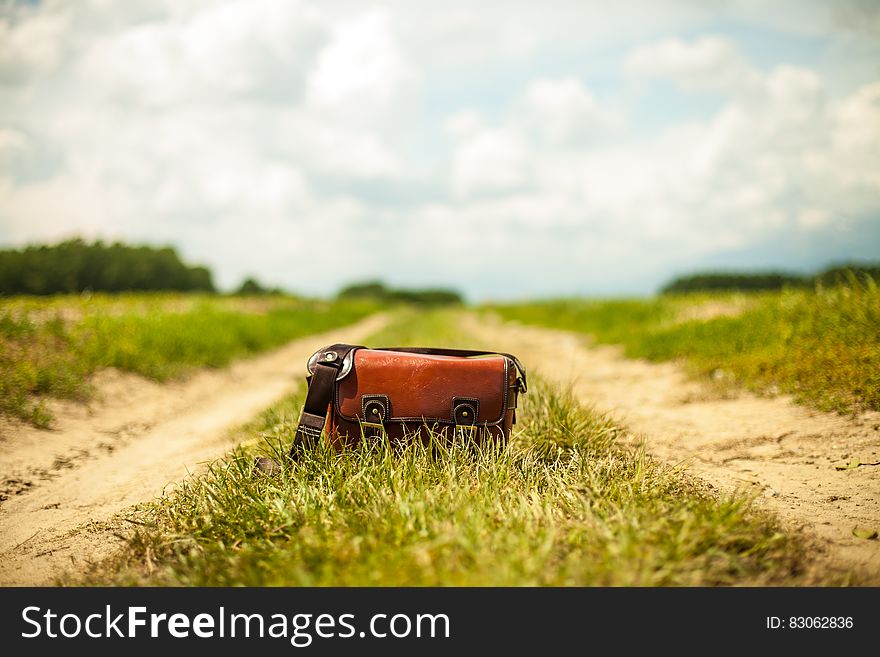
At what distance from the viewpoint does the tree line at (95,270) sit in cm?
1678

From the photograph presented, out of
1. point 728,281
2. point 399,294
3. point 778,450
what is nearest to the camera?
point 778,450

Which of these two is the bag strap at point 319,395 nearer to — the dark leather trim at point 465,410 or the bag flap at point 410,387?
the bag flap at point 410,387

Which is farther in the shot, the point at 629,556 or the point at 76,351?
the point at 76,351

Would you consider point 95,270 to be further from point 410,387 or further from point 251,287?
point 410,387

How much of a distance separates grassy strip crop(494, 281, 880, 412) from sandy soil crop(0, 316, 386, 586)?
17.6ft

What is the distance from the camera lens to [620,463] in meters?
3.27

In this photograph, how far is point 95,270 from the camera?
23219mm

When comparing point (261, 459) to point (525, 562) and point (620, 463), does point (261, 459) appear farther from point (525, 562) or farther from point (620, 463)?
point (620, 463)

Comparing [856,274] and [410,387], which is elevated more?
[856,274]

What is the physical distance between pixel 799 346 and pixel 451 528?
5.63m

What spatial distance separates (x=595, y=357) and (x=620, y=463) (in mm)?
8063

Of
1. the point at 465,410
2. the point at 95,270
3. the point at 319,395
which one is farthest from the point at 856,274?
the point at 95,270

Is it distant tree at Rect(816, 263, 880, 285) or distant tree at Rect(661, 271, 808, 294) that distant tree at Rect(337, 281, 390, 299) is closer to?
distant tree at Rect(661, 271, 808, 294)
